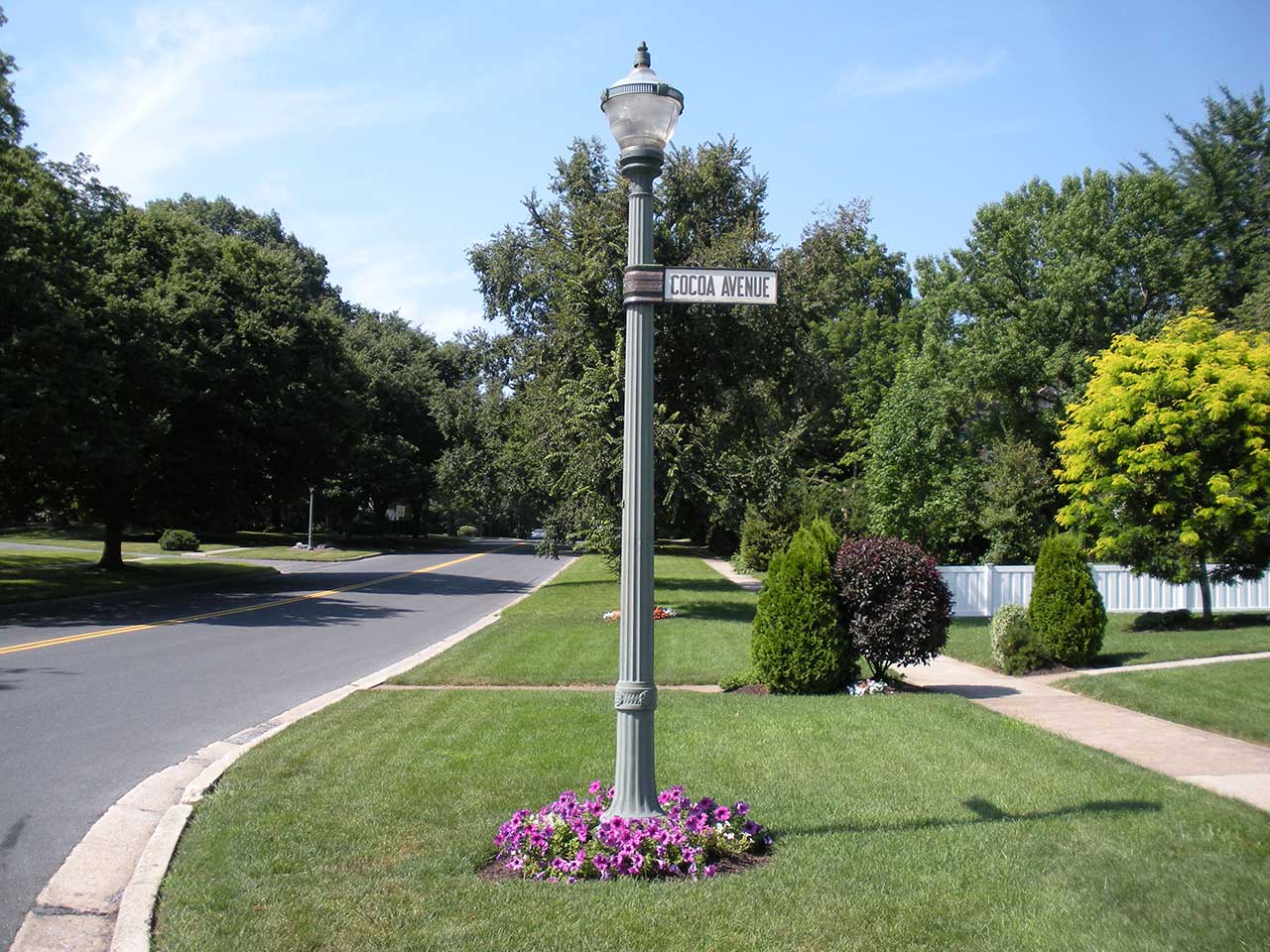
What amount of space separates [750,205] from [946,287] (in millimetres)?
17414

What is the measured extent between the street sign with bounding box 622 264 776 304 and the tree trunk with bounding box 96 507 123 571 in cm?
2890

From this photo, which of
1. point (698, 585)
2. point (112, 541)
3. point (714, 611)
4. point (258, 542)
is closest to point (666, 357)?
point (714, 611)

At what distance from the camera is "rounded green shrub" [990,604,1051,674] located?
13.5 meters

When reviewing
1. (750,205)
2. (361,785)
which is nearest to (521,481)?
(750,205)

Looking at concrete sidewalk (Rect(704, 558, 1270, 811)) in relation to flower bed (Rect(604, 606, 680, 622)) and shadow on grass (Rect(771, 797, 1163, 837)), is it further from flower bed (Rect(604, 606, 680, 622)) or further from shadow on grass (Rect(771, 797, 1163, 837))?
flower bed (Rect(604, 606, 680, 622))

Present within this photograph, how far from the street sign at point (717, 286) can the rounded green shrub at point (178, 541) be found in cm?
4564

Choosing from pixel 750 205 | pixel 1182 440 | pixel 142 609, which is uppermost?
pixel 750 205

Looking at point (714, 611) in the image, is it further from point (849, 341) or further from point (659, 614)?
point (849, 341)

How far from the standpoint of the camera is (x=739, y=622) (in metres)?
20.5

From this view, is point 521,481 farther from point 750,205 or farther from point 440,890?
point 440,890

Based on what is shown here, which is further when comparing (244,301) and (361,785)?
(244,301)

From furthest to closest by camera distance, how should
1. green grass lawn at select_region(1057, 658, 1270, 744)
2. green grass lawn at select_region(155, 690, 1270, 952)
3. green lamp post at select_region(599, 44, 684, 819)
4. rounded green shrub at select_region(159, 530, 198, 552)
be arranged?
1. rounded green shrub at select_region(159, 530, 198, 552)
2. green grass lawn at select_region(1057, 658, 1270, 744)
3. green lamp post at select_region(599, 44, 684, 819)
4. green grass lawn at select_region(155, 690, 1270, 952)

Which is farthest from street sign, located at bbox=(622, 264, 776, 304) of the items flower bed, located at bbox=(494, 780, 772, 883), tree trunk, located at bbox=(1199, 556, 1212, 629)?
tree trunk, located at bbox=(1199, 556, 1212, 629)

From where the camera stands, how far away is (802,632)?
1123cm
